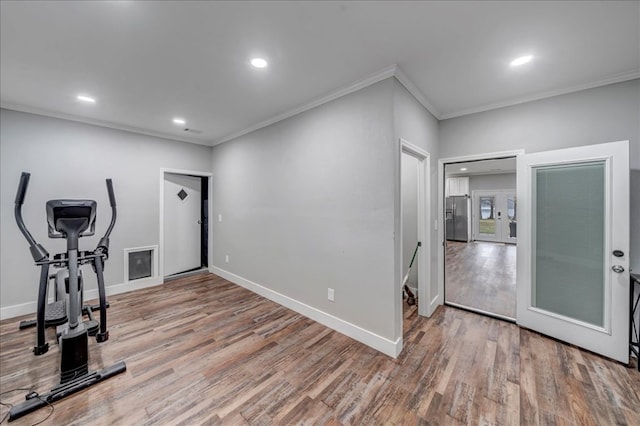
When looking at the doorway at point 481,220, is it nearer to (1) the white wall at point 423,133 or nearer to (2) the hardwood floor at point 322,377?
(1) the white wall at point 423,133

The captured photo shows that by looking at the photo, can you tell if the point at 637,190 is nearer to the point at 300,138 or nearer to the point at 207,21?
the point at 300,138

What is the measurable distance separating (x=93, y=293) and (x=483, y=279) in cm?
649

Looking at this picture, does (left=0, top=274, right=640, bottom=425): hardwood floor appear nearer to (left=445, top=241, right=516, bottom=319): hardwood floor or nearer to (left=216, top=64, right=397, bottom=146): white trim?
(left=445, top=241, right=516, bottom=319): hardwood floor

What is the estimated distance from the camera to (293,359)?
228 cm

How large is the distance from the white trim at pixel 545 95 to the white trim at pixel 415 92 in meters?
0.25

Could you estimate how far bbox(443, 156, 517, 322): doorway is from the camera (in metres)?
5.59

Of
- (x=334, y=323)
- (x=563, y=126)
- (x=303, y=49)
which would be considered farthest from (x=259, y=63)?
(x=563, y=126)

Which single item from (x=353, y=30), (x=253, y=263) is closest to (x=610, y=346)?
(x=353, y=30)

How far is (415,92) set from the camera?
105 inches

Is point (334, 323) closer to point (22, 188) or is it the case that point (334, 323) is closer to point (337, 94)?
point (337, 94)

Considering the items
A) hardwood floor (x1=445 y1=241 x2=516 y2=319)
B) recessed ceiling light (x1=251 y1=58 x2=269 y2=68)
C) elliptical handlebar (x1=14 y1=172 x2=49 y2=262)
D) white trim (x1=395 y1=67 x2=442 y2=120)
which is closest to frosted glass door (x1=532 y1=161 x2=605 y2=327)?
hardwood floor (x1=445 y1=241 x2=516 y2=319)

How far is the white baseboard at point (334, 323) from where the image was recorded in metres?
2.35

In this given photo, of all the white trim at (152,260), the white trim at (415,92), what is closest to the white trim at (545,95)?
the white trim at (415,92)

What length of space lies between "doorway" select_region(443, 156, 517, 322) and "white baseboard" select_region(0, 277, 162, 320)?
5481mm
